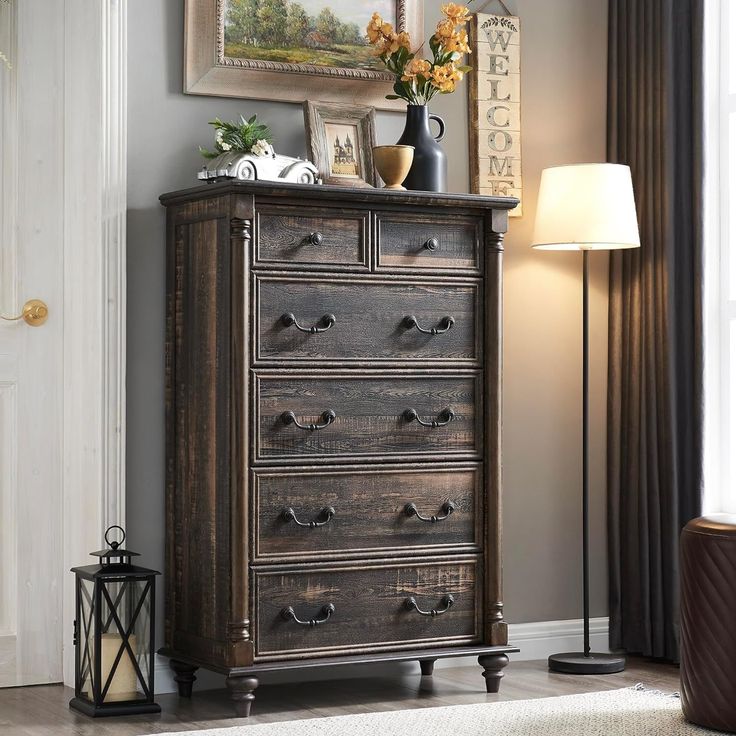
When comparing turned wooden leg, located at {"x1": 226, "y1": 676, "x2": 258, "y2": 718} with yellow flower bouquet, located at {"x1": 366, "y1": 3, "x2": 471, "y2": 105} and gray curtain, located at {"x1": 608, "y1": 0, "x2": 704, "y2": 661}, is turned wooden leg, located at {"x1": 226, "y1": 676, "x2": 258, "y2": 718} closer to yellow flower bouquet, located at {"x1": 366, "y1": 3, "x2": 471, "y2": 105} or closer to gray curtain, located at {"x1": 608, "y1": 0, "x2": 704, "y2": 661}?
gray curtain, located at {"x1": 608, "y1": 0, "x2": 704, "y2": 661}

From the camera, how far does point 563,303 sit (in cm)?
436

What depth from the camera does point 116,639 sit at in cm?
337

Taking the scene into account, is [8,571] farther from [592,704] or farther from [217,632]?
[592,704]

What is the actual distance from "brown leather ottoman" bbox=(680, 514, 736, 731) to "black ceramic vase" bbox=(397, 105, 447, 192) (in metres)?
1.23

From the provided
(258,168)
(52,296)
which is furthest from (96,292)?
(258,168)

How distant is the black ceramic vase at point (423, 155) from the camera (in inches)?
149

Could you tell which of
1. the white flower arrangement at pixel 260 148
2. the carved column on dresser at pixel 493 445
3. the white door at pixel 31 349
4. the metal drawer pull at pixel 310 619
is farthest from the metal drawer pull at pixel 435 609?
the white flower arrangement at pixel 260 148

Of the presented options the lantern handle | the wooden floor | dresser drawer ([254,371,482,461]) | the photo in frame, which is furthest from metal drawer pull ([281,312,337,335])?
the wooden floor

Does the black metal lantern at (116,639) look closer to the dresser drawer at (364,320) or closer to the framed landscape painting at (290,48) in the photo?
the dresser drawer at (364,320)

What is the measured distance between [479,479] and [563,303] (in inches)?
36.3

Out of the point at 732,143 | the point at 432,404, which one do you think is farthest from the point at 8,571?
the point at 732,143

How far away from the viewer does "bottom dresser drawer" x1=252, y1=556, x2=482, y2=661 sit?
3.39 meters

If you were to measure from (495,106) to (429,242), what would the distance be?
0.82 meters

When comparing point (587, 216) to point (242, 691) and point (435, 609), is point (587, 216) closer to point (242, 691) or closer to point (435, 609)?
point (435, 609)
